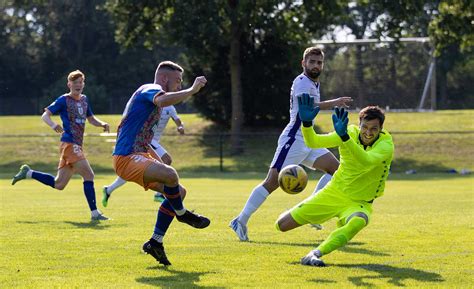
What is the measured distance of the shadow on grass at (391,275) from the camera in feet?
26.6

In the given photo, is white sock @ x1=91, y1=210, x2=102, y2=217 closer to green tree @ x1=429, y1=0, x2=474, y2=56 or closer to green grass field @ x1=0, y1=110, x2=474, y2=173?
green grass field @ x1=0, y1=110, x2=474, y2=173

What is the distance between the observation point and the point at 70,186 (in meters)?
→ 25.2

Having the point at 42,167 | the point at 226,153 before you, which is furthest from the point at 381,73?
the point at 42,167

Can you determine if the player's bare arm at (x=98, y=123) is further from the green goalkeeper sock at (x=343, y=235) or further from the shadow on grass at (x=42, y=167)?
the shadow on grass at (x=42, y=167)

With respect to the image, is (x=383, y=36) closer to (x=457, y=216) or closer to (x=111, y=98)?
(x=457, y=216)

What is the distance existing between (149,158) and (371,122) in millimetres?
2099

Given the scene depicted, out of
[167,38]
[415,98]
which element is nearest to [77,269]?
[167,38]

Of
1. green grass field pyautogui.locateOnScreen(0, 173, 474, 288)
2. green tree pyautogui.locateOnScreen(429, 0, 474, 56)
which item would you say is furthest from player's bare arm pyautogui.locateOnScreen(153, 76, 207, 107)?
green tree pyautogui.locateOnScreen(429, 0, 474, 56)

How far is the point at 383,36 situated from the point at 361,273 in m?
31.5

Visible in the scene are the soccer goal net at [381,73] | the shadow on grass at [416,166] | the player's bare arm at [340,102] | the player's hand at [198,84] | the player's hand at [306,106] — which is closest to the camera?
the player's hand at [198,84]

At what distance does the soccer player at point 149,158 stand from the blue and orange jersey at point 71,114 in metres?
5.20

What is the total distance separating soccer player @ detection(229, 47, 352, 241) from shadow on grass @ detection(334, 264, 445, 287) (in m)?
2.47

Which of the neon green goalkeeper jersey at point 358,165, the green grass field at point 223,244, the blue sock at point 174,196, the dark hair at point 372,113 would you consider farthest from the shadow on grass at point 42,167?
the dark hair at point 372,113

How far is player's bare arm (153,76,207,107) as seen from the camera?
8.51 m
